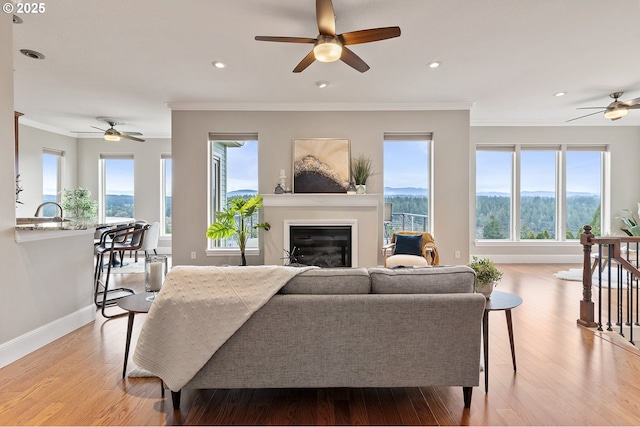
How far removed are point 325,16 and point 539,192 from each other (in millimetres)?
6189

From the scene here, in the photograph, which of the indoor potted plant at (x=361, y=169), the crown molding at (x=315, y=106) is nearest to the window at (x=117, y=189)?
the crown molding at (x=315, y=106)

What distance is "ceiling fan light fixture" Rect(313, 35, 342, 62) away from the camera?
2.53 m

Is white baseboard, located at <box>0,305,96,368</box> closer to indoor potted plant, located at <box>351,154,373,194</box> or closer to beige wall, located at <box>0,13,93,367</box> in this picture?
beige wall, located at <box>0,13,93,367</box>


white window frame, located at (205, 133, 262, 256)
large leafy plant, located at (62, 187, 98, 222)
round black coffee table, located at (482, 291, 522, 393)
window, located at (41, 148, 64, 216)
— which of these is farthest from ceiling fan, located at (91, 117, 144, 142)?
round black coffee table, located at (482, 291, 522, 393)

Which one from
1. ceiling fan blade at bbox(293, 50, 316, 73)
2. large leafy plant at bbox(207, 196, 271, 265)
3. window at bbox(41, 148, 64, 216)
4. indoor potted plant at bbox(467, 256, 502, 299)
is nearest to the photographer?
indoor potted plant at bbox(467, 256, 502, 299)

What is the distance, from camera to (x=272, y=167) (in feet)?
17.5

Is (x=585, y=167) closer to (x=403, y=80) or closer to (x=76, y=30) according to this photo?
(x=403, y=80)

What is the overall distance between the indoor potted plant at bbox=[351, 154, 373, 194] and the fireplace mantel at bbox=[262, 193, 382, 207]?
0.77ft

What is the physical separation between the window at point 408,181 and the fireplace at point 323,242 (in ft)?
2.85

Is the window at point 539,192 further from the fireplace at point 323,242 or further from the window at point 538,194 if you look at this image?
the fireplace at point 323,242

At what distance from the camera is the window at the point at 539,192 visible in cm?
658

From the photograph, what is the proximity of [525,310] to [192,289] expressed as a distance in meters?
3.59

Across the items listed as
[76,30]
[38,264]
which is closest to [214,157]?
[76,30]

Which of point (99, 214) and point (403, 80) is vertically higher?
point (403, 80)
